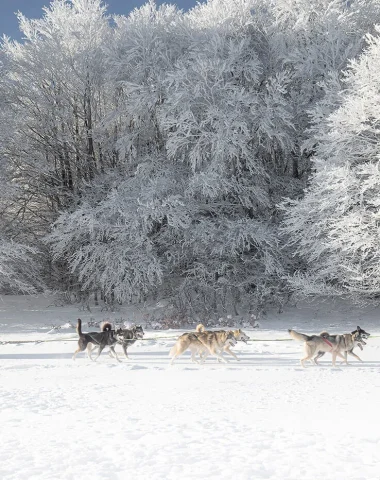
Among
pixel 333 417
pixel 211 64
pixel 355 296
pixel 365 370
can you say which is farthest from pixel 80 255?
pixel 333 417

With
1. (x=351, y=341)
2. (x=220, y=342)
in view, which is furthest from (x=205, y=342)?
(x=351, y=341)

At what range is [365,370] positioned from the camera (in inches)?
395

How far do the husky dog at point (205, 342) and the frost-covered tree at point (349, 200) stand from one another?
20.5ft

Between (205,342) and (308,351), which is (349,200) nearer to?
(308,351)

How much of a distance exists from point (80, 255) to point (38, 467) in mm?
15414

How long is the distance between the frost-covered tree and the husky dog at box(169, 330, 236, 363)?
6.24m

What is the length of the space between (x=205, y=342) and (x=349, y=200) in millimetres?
7544

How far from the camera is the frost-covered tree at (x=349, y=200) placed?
Result: 1529 cm

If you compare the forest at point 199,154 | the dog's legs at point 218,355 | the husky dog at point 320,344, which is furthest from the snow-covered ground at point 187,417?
the forest at point 199,154

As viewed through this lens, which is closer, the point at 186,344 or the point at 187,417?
the point at 187,417

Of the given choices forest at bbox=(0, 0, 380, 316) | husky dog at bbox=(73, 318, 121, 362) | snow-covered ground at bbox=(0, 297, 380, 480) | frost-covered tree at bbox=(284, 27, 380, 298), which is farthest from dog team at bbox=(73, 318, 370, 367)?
forest at bbox=(0, 0, 380, 316)

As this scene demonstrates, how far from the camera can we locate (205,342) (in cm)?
1073

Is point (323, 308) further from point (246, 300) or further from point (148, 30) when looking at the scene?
point (148, 30)

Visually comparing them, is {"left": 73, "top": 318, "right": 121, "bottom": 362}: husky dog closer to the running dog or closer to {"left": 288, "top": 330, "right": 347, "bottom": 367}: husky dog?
the running dog
